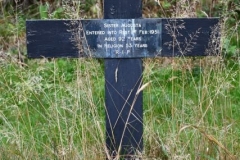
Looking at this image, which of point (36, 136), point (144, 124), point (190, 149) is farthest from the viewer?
point (36, 136)

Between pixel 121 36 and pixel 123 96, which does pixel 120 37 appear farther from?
pixel 123 96

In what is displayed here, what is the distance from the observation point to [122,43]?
3617 mm

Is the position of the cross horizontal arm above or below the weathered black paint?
above

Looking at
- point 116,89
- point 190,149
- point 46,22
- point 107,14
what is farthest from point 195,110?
point 46,22

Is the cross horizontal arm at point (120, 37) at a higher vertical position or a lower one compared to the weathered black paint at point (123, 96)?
higher

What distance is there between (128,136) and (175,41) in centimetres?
61

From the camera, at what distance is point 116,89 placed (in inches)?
146

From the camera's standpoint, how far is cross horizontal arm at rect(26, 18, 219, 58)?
3611mm

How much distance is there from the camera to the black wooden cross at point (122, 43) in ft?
11.9

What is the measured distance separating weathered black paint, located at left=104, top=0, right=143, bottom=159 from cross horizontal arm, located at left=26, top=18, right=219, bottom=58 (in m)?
0.06

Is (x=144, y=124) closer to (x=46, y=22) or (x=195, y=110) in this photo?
(x=195, y=110)

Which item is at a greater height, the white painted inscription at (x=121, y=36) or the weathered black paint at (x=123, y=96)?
the white painted inscription at (x=121, y=36)

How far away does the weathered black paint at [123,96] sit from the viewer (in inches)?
143

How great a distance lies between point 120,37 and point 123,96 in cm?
35
